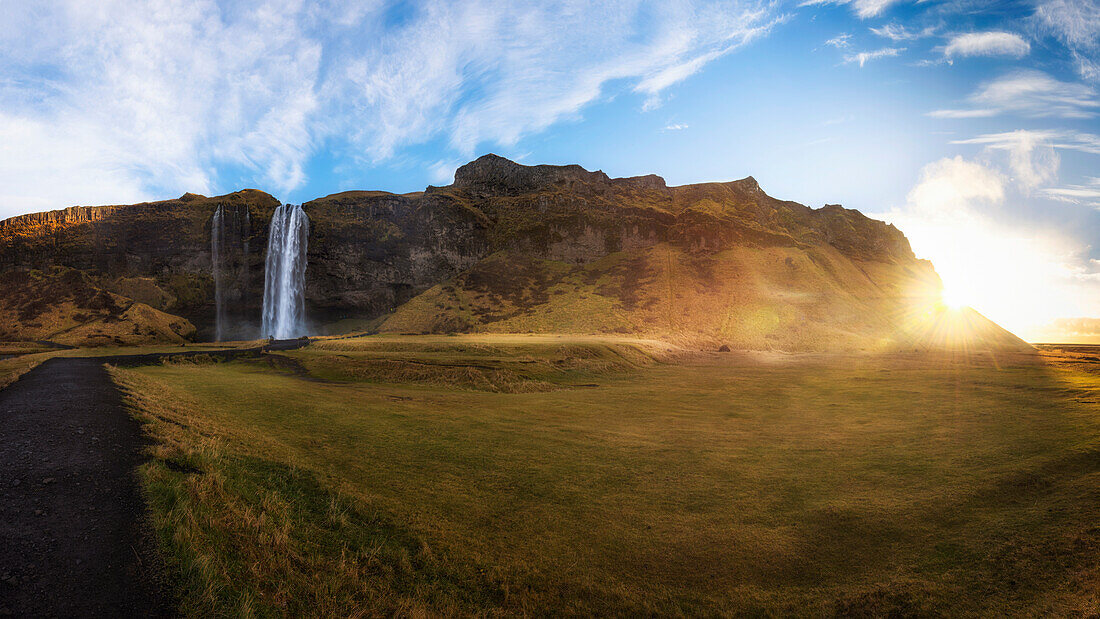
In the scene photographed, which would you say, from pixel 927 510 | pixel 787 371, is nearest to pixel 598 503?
pixel 927 510

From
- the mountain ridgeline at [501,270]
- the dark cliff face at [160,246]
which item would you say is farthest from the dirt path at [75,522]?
the dark cliff face at [160,246]

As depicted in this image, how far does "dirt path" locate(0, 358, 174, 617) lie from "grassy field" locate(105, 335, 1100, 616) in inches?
13.8

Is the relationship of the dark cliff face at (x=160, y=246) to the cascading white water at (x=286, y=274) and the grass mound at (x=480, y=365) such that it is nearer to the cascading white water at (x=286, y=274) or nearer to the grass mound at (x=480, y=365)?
the cascading white water at (x=286, y=274)

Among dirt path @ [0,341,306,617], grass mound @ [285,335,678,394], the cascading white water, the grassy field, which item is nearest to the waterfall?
the cascading white water

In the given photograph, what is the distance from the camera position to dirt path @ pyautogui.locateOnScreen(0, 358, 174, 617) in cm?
441

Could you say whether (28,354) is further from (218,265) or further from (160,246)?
(160,246)

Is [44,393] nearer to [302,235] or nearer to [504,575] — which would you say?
[504,575]

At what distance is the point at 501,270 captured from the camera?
93125mm

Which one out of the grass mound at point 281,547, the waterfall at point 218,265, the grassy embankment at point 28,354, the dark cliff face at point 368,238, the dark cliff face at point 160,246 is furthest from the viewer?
the waterfall at point 218,265

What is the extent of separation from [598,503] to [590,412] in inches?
413

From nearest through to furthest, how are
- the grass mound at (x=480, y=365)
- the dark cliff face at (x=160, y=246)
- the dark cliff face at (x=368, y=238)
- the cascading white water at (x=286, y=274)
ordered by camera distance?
the grass mound at (x=480, y=365)
the dark cliff face at (x=160, y=246)
the dark cliff face at (x=368, y=238)
the cascading white water at (x=286, y=274)

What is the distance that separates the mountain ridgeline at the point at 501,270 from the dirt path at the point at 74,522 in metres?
59.7

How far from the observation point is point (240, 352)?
1512 inches

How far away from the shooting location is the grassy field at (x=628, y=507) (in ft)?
20.1
